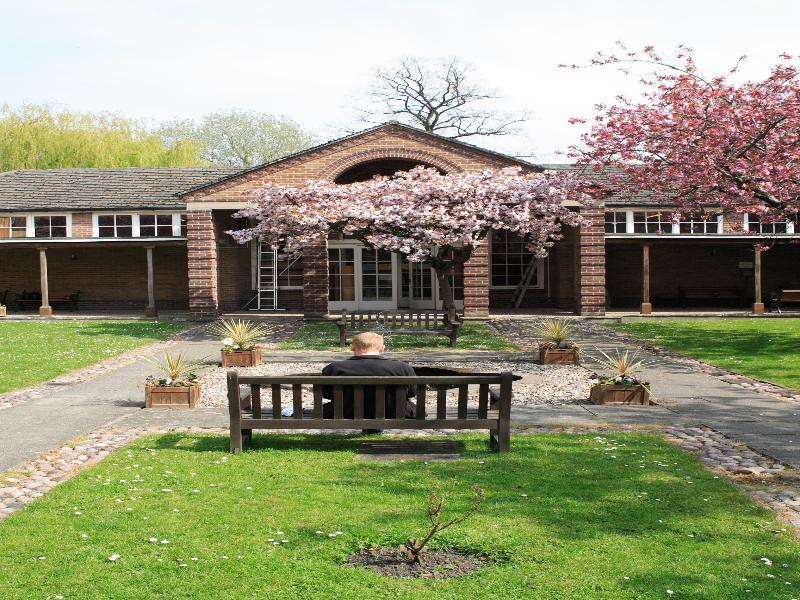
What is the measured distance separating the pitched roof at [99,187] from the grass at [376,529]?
74.3 feet

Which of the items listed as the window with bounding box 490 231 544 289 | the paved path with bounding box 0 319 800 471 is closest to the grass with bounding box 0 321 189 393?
the paved path with bounding box 0 319 800 471

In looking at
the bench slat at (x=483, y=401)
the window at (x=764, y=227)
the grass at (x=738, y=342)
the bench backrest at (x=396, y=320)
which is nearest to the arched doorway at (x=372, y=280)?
the grass at (x=738, y=342)

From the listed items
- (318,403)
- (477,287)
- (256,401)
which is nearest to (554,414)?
(318,403)

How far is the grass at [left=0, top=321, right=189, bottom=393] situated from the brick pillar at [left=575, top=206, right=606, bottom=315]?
11308 millimetres

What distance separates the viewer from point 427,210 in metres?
19.8

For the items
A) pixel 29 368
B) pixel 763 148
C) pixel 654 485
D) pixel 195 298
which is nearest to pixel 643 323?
pixel 763 148

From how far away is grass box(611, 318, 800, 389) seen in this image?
14.8 m

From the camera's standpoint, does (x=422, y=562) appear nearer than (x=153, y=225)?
Yes

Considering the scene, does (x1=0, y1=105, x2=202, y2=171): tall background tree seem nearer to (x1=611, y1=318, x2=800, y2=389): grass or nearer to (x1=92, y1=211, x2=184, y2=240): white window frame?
(x1=92, y1=211, x2=184, y2=240): white window frame

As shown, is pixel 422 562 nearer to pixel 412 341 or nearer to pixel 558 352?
pixel 558 352

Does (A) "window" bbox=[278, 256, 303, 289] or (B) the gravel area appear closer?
(B) the gravel area

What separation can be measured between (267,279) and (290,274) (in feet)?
2.66

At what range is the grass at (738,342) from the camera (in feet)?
48.7

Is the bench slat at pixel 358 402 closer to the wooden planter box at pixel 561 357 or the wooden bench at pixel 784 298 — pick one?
the wooden planter box at pixel 561 357
